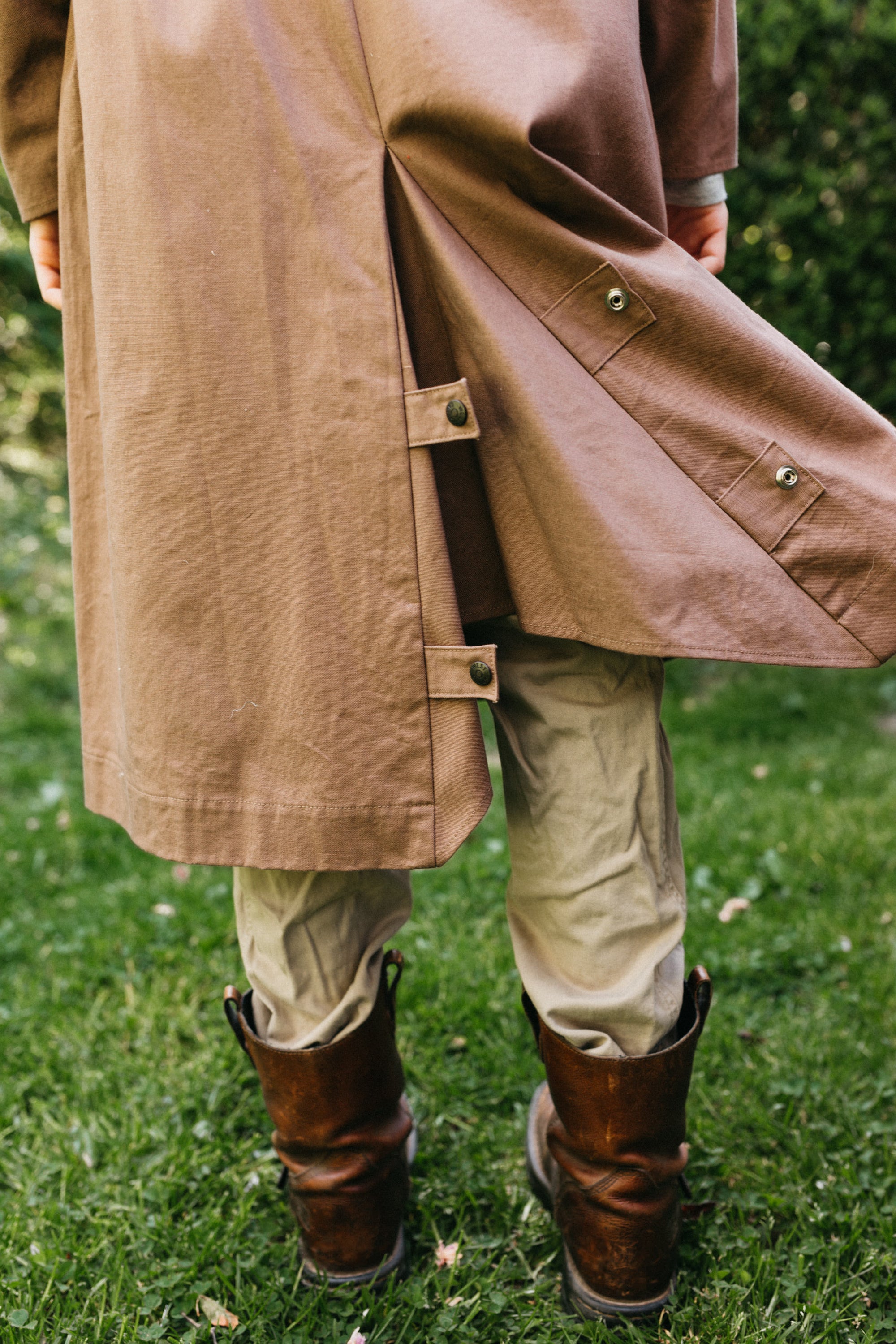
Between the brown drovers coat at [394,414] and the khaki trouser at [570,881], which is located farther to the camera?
the khaki trouser at [570,881]

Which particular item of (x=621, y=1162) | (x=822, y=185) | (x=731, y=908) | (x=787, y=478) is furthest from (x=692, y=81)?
(x=822, y=185)

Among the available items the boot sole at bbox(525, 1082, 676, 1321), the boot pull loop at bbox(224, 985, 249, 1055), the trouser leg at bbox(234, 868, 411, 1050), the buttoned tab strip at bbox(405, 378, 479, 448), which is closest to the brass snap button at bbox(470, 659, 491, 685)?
the buttoned tab strip at bbox(405, 378, 479, 448)

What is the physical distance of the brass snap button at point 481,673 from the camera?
1117mm

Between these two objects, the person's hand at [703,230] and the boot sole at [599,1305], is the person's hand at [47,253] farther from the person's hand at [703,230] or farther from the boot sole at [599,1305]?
the boot sole at [599,1305]

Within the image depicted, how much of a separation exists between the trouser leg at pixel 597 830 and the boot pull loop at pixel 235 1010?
1.40 feet

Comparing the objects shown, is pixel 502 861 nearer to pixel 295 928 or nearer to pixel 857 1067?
pixel 857 1067

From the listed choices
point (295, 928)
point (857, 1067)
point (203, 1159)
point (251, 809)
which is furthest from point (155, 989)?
point (857, 1067)

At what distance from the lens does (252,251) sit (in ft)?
3.57

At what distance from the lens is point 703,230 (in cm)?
143

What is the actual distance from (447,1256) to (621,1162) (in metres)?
0.39

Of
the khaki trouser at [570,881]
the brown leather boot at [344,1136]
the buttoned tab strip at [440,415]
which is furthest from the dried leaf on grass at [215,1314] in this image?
the buttoned tab strip at [440,415]

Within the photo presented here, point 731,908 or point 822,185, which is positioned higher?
point 822,185

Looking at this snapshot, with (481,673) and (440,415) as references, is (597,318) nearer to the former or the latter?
(440,415)

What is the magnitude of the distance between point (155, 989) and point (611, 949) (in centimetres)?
126
